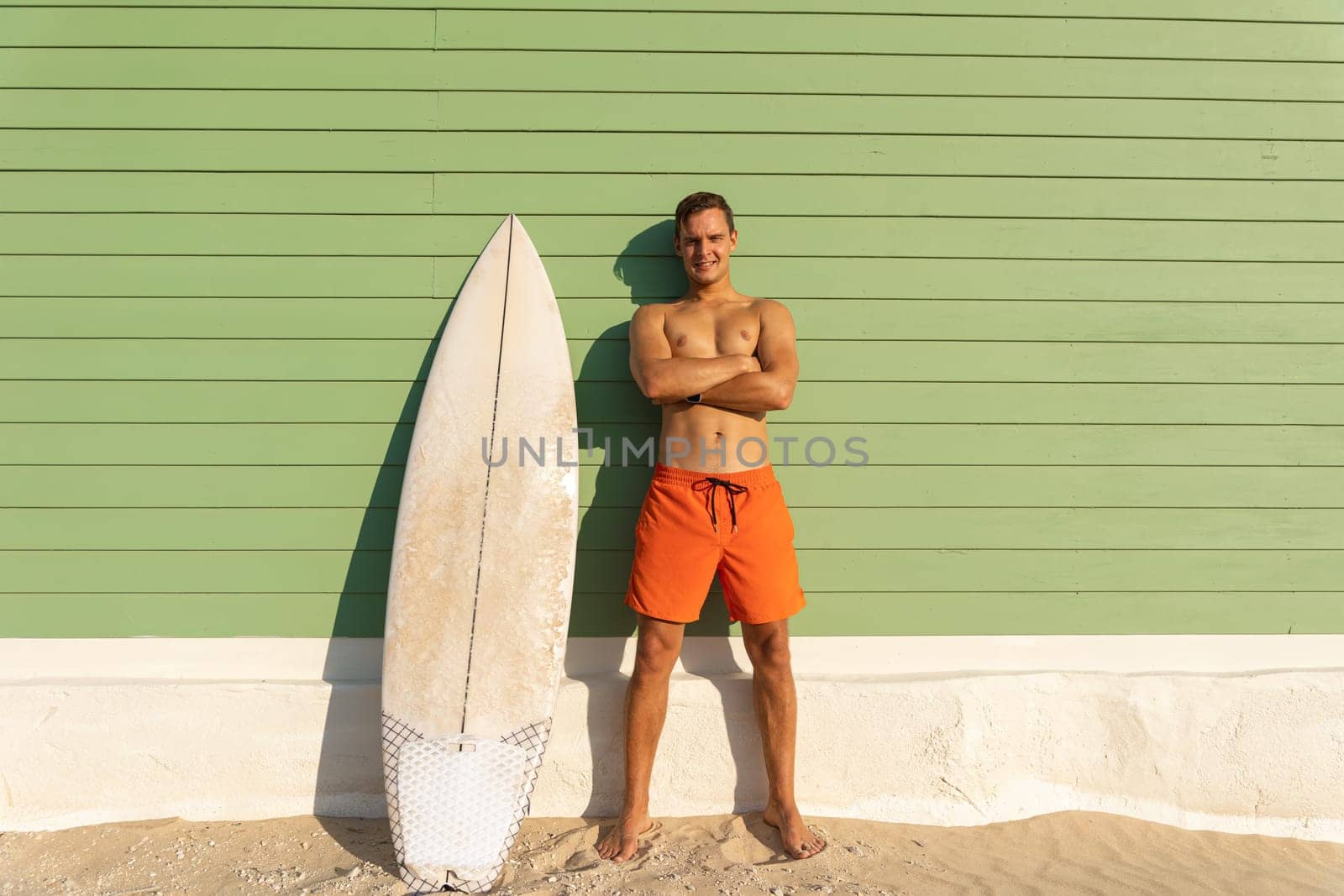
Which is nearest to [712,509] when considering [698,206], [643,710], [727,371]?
[727,371]

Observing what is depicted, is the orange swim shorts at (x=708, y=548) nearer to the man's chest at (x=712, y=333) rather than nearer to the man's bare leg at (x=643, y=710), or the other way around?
the man's bare leg at (x=643, y=710)

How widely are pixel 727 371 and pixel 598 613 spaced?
945mm

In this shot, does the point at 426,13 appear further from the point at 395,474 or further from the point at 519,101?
the point at 395,474

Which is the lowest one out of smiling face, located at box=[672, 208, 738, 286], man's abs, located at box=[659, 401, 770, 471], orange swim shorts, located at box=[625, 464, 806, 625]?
orange swim shorts, located at box=[625, 464, 806, 625]

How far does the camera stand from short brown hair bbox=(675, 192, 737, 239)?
7.84 feet

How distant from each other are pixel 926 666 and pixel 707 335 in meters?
1.34

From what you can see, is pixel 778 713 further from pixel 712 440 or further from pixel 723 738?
pixel 712 440

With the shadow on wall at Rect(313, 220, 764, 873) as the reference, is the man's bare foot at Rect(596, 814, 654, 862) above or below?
below

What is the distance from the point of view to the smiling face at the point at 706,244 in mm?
2389

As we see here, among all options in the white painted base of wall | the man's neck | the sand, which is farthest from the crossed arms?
the sand

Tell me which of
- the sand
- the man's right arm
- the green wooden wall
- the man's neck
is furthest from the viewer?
the green wooden wall

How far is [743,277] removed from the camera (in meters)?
2.61

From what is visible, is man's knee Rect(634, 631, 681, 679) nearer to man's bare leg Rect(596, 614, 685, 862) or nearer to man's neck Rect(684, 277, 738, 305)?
man's bare leg Rect(596, 614, 685, 862)

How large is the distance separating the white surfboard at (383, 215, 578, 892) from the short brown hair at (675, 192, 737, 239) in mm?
492
